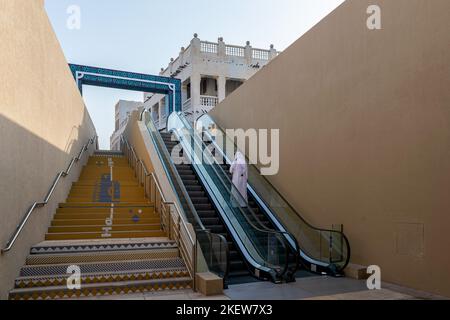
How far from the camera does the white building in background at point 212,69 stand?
20500 millimetres

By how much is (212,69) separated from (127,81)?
477 cm

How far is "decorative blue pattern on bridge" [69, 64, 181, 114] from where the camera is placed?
1773cm

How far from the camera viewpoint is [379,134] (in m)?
5.98

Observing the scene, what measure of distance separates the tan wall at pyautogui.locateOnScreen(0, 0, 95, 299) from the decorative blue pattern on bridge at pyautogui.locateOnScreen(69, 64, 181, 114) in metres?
10.4

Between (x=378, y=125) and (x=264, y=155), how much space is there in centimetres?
385

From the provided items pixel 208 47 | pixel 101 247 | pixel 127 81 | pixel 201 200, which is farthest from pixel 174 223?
pixel 208 47

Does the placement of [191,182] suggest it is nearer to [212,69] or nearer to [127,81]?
[127,81]

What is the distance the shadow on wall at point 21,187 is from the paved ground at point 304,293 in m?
1.32

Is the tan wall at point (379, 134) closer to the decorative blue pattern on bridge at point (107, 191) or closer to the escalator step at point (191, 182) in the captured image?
the escalator step at point (191, 182)

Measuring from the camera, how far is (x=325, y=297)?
5.02 metres

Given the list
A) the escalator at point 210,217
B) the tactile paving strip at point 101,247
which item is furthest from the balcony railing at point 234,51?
the tactile paving strip at point 101,247

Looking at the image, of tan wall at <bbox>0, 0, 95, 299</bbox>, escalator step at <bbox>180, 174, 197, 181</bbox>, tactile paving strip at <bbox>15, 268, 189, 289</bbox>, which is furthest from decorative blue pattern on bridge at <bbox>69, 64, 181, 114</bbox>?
tactile paving strip at <bbox>15, 268, 189, 289</bbox>

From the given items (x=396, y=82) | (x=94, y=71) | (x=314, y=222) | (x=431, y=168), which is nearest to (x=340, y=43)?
(x=396, y=82)
